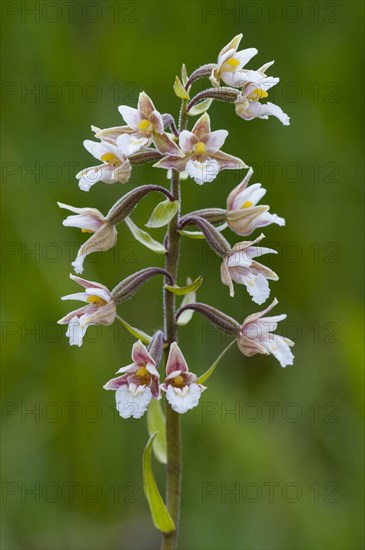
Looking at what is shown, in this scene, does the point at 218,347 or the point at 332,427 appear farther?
the point at 218,347

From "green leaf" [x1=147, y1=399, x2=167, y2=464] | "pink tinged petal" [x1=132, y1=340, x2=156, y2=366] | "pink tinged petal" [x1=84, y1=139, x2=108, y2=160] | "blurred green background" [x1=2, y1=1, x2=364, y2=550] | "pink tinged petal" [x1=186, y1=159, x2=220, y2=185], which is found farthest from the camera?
"blurred green background" [x1=2, y1=1, x2=364, y2=550]

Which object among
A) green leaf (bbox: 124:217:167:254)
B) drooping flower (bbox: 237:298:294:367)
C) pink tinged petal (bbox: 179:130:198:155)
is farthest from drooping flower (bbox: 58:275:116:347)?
pink tinged petal (bbox: 179:130:198:155)

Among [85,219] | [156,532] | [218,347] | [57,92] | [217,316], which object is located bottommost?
[156,532]

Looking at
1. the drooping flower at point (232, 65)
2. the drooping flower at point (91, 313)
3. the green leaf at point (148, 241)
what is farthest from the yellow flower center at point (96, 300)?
the drooping flower at point (232, 65)

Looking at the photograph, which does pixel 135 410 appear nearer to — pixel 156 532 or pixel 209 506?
pixel 209 506

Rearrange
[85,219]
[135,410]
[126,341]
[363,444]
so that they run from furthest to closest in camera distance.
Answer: [126,341], [363,444], [85,219], [135,410]

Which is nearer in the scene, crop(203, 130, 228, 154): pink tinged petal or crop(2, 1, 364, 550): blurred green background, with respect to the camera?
crop(203, 130, 228, 154): pink tinged petal

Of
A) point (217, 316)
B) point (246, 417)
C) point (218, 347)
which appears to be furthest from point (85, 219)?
point (218, 347)

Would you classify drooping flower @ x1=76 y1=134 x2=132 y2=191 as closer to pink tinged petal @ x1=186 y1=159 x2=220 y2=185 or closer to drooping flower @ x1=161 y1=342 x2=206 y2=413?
pink tinged petal @ x1=186 y1=159 x2=220 y2=185
